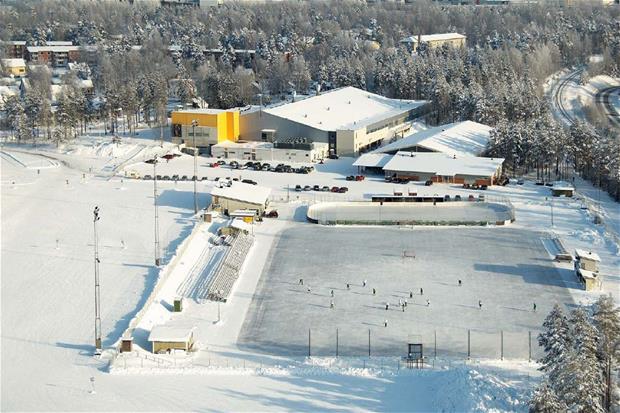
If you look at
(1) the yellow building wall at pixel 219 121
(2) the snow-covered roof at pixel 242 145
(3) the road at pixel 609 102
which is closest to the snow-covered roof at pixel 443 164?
(2) the snow-covered roof at pixel 242 145

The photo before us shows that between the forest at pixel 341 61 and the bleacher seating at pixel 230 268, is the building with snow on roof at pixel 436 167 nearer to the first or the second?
the forest at pixel 341 61

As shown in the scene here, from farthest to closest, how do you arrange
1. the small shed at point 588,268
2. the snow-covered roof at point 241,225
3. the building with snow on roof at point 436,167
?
the building with snow on roof at point 436,167 → the snow-covered roof at point 241,225 → the small shed at point 588,268

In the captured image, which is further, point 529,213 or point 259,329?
point 529,213

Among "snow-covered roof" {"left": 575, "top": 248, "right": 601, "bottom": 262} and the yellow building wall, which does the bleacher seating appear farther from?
the yellow building wall

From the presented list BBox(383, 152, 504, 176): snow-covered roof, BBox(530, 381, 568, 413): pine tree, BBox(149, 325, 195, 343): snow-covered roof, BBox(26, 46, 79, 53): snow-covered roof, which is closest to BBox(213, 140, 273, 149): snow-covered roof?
BBox(383, 152, 504, 176): snow-covered roof

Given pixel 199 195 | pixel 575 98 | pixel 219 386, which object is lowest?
pixel 219 386

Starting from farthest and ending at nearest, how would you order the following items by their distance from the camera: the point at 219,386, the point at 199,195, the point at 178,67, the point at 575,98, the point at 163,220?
the point at 178,67
the point at 575,98
the point at 199,195
the point at 163,220
the point at 219,386

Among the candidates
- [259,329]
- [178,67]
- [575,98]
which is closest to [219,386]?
[259,329]

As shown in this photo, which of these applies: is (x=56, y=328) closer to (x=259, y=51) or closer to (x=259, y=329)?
(x=259, y=329)
